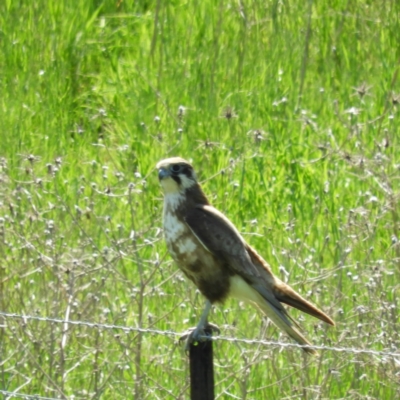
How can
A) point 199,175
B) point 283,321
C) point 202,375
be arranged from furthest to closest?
point 199,175, point 283,321, point 202,375

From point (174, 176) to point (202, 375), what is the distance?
1.60m

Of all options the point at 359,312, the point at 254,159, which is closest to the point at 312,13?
the point at 254,159

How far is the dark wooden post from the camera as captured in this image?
389 cm

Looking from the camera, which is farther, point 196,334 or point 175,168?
point 175,168

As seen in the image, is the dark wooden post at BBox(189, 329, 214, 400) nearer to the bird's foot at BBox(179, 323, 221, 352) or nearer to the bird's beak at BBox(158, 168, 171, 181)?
the bird's foot at BBox(179, 323, 221, 352)

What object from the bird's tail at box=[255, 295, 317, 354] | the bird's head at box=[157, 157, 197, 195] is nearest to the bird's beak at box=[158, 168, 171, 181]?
the bird's head at box=[157, 157, 197, 195]

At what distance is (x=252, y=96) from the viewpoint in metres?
8.32

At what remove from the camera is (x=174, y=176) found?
535cm

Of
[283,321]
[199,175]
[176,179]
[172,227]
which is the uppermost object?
[176,179]

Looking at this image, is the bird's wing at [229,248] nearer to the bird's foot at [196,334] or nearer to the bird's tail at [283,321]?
the bird's tail at [283,321]

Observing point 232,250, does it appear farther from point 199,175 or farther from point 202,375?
point 199,175

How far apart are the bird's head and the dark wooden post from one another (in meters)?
1.49

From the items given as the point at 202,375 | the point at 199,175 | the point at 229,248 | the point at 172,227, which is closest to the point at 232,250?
the point at 229,248

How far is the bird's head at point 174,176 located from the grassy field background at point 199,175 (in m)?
0.21
